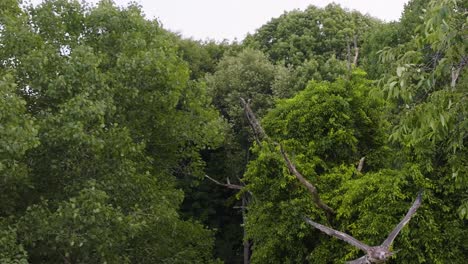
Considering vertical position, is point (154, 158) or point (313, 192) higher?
point (154, 158)

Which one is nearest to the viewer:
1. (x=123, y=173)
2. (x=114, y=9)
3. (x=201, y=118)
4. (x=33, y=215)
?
(x=33, y=215)

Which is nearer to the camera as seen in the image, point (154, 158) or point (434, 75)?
point (434, 75)

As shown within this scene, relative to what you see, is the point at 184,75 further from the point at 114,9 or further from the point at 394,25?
the point at 394,25

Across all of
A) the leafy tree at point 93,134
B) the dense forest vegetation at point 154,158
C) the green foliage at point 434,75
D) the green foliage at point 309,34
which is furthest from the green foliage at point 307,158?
the green foliage at point 309,34

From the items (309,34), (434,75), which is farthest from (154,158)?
(309,34)

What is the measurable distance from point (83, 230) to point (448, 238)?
23.2ft

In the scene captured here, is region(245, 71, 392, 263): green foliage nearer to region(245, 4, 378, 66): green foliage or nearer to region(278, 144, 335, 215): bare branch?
region(278, 144, 335, 215): bare branch

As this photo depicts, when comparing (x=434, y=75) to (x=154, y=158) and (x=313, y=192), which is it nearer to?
(x=313, y=192)

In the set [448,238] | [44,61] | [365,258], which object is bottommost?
[448,238]

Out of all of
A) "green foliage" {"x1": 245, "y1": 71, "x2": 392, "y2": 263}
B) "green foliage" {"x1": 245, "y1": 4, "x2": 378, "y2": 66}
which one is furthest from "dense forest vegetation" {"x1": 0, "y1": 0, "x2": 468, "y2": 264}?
"green foliage" {"x1": 245, "y1": 4, "x2": 378, "y2": 66}

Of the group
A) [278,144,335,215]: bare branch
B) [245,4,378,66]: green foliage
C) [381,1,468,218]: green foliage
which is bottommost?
[278,144,335,215]: bare branch

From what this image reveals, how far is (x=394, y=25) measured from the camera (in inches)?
856

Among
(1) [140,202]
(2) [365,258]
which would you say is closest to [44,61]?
(1) [140,202]

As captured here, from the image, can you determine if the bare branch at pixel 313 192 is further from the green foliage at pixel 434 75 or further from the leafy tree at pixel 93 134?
the green foliage at pixel 434 75
